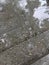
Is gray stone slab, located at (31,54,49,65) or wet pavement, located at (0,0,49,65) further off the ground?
wet pavement, located at (0,0,49,65)

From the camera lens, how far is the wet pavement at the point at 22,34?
209 centimetres

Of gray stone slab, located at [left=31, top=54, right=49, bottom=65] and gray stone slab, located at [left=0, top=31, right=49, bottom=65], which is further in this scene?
gray stone slab, located at [left=31, top=54, right=49, bottom=65]

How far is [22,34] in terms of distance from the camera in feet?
8.46

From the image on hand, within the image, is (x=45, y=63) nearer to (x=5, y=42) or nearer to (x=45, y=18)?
(x=5, y=42)

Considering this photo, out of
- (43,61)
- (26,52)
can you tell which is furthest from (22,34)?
(43,61)

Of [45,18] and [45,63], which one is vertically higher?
[45,18]

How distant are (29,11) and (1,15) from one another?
0.56 m

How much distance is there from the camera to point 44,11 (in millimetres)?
3551

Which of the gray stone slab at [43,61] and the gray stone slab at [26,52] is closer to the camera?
the gray stone slab at [26,52]

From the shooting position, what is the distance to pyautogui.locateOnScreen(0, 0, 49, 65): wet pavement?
209 centimetres

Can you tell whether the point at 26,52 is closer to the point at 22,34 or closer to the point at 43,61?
the point at 43,61

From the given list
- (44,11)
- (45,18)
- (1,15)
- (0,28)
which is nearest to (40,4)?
(44,11)

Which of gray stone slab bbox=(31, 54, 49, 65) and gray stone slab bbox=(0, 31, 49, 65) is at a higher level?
gray stone slab bbox=(0, 31, 49, 65)

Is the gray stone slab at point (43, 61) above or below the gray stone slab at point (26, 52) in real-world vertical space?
below
